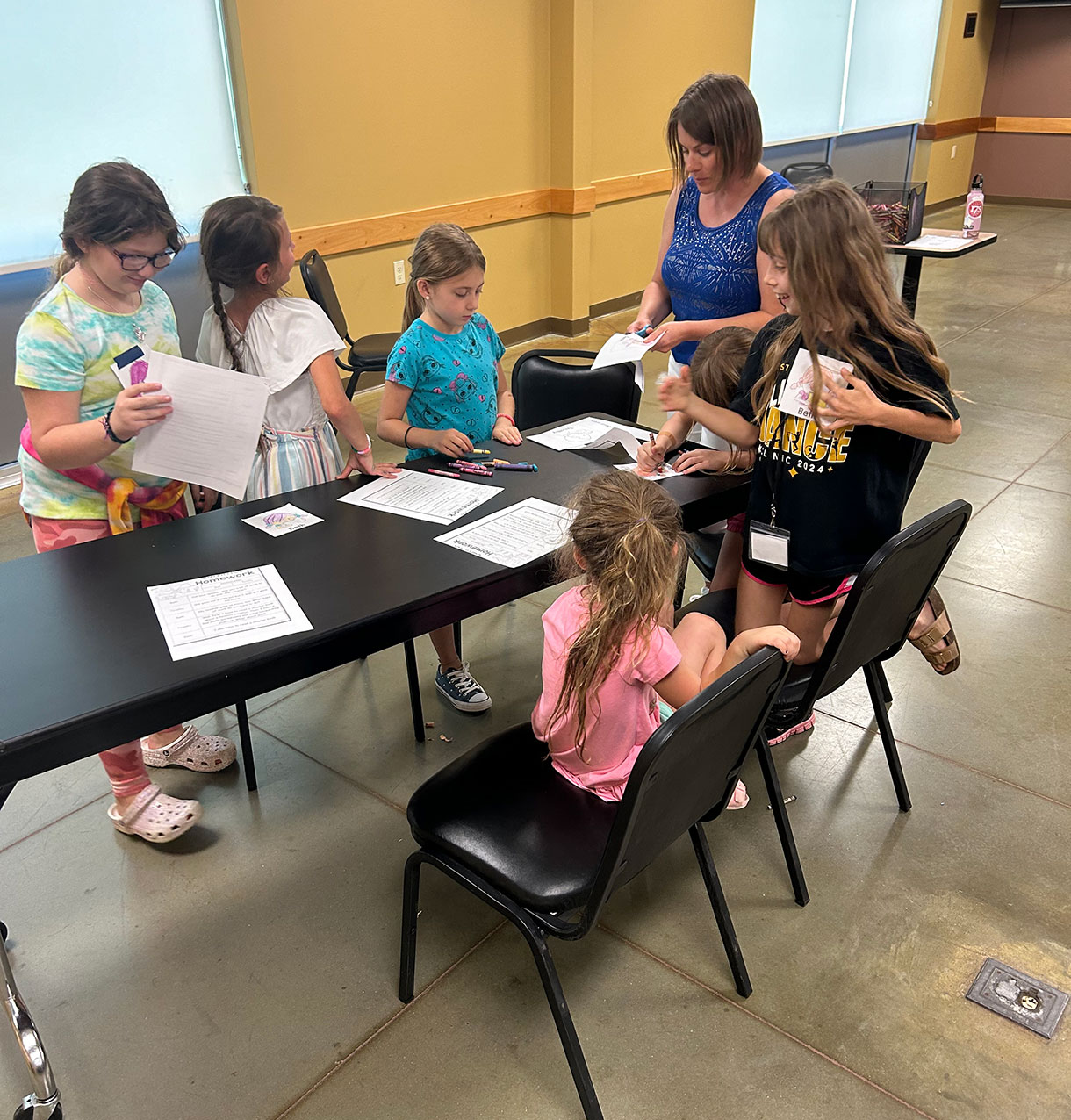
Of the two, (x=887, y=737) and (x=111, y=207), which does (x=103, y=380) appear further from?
(x=887, y=737)

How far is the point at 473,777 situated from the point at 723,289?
1.53 meters

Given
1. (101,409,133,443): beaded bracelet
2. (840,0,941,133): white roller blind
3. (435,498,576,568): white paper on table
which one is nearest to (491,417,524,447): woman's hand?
(435,498,576,568): white paper on table

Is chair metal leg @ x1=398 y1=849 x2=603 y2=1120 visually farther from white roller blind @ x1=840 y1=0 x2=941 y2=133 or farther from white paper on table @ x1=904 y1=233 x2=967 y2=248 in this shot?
white roller blind @ x1=840 y1=0 x2=941 y2=133

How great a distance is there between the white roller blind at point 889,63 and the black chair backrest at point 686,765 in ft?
27.8

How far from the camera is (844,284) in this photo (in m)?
1.70

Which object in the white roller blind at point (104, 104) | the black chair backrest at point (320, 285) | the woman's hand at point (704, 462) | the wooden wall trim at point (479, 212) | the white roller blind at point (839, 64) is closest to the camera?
the woman's hand at point (704, 462)

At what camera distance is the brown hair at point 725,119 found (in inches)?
91.0

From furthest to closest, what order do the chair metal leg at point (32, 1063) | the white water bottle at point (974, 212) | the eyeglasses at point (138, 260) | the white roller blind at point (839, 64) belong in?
the white roller blind at point (839, 64)
the white water bottle at point (974, 212)
the eyeglasses at point (138, 260)
the chair metal leg at point (32, 1063)

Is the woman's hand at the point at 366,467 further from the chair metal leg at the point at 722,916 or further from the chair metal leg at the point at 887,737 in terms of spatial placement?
the chair metal leg at the point at 887,737

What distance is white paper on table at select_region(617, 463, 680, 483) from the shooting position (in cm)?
217

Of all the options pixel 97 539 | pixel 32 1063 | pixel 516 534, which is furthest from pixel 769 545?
pixel 32 1063

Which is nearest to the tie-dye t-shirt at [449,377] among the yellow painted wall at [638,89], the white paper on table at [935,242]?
the white paper on table at [935,242]

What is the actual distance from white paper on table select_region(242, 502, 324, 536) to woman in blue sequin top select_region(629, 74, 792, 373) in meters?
1.02

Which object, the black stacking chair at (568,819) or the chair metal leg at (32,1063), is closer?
the black stacking chair at (568,819)
